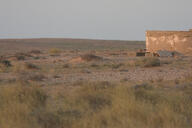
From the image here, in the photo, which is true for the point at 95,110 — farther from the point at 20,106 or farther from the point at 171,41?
the point at 171,41

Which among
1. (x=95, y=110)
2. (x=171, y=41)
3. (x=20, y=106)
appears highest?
(x=171, y=41)

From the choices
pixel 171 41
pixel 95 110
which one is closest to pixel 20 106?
pixel 95 110

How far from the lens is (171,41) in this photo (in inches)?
1204

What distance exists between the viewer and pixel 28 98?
29.3 ft

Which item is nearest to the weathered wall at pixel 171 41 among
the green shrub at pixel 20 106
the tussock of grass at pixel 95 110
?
the tussock of grass at pixel 95 110

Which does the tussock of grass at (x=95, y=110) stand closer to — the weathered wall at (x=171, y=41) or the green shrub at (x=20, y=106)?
the green shrub at (x=20, y=106)

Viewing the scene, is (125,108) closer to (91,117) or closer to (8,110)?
(91,117)

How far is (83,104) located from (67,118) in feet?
Result: 4.94

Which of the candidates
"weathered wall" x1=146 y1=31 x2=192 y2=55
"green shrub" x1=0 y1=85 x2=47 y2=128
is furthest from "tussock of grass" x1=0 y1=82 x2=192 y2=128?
"weathered wall" x1=146 y1=31 x2=192 y2=55

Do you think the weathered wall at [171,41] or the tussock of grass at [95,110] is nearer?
the tussock of grass at [95,110]

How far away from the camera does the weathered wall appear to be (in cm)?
2978

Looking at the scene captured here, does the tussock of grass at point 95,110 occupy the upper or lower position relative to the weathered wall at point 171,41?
lower

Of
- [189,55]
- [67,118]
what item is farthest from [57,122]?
[189,55]

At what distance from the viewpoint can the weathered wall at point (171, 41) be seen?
29778mm
